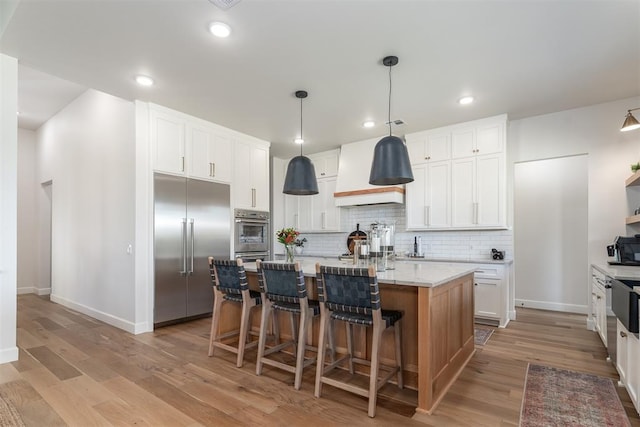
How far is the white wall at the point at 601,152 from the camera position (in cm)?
398

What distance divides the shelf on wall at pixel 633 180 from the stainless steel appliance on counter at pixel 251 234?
4803 mm

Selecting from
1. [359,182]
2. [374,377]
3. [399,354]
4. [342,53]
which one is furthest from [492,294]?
[342,53]

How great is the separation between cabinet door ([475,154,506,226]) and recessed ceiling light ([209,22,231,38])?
3.57 metres

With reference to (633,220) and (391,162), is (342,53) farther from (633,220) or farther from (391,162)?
(633,220)

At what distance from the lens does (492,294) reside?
427 cm

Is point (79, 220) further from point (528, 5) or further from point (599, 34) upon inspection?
point (599, 34)

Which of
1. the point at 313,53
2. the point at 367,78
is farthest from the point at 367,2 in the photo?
the point at 367,78

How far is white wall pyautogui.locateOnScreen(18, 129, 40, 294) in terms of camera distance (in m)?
6.51

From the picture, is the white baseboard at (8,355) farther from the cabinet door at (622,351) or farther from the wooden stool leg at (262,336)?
the cabinet door at (622,351)

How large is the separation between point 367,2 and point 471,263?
346cm

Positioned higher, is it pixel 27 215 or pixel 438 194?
pixel 438 194

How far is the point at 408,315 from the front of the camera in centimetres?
261

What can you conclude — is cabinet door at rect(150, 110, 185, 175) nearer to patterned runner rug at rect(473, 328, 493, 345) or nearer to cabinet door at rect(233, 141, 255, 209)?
cabinet door at rect(233, 141, 255, 209)

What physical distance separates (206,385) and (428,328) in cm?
174
